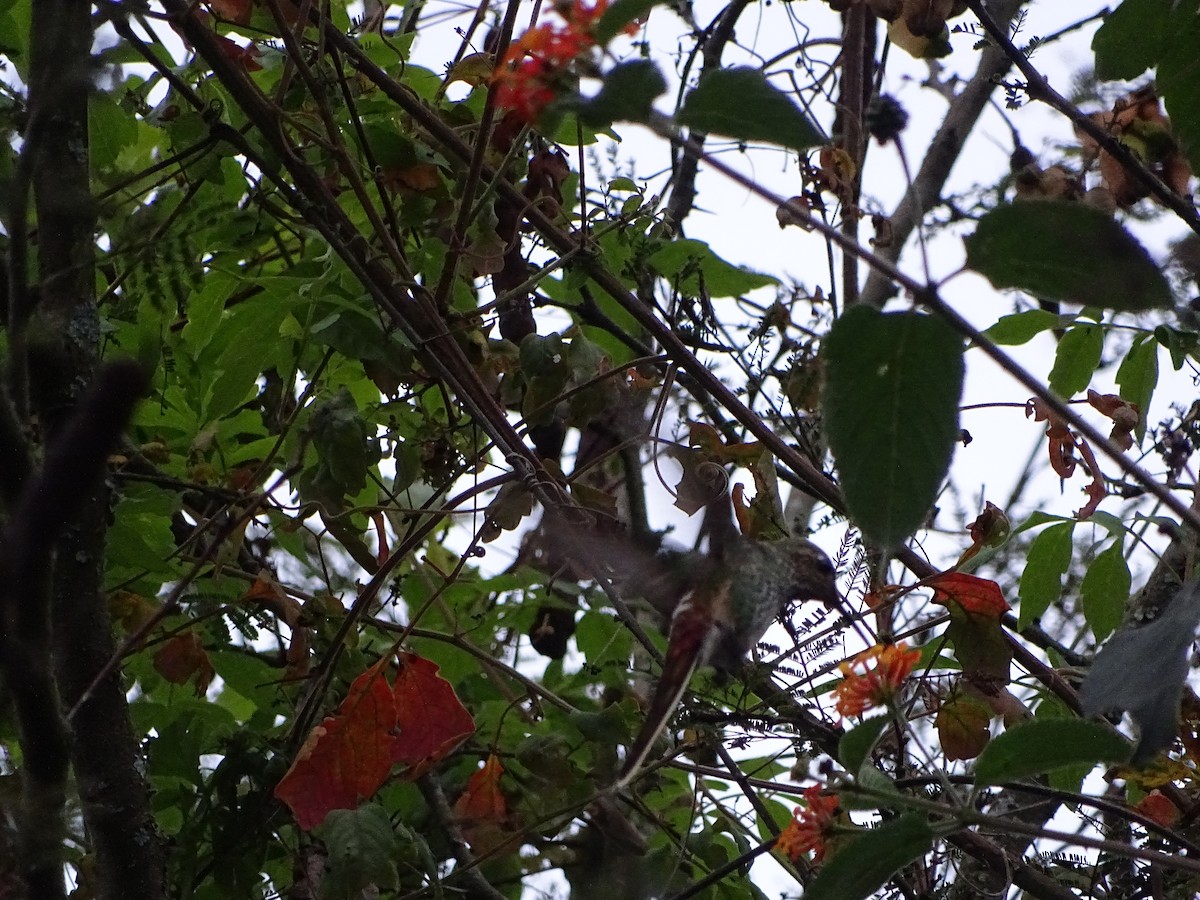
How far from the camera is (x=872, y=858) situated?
798mm

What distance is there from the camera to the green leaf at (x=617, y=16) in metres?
0.73

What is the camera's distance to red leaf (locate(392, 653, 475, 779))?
52.5 inches

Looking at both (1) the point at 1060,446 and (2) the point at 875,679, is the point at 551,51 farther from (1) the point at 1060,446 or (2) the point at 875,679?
(1) the point at 1060,446

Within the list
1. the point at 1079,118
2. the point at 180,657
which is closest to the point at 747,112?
the point at 1079,118

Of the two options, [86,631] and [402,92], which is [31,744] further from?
[402,92]

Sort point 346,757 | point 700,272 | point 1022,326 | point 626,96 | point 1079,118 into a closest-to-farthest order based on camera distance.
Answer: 1. point 626,96
2. point 1079,118
3. point 346,757
4. point 1022,326
5. point 700,272

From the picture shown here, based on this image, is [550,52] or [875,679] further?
[875,679]

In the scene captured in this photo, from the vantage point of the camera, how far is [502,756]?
4.98ft

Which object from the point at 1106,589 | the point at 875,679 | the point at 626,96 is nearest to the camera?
the point at 626,96

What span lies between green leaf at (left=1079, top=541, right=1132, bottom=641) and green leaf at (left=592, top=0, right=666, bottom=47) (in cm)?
90

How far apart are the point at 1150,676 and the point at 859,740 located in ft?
0.71

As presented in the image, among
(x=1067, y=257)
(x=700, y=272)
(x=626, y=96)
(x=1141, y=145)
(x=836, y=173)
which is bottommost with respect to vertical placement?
(x=1067, y=257)

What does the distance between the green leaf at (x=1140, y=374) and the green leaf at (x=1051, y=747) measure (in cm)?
76

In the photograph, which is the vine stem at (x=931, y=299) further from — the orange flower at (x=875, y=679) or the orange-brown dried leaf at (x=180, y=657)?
the orange-brown dried leaf at (x=180, y=657)
